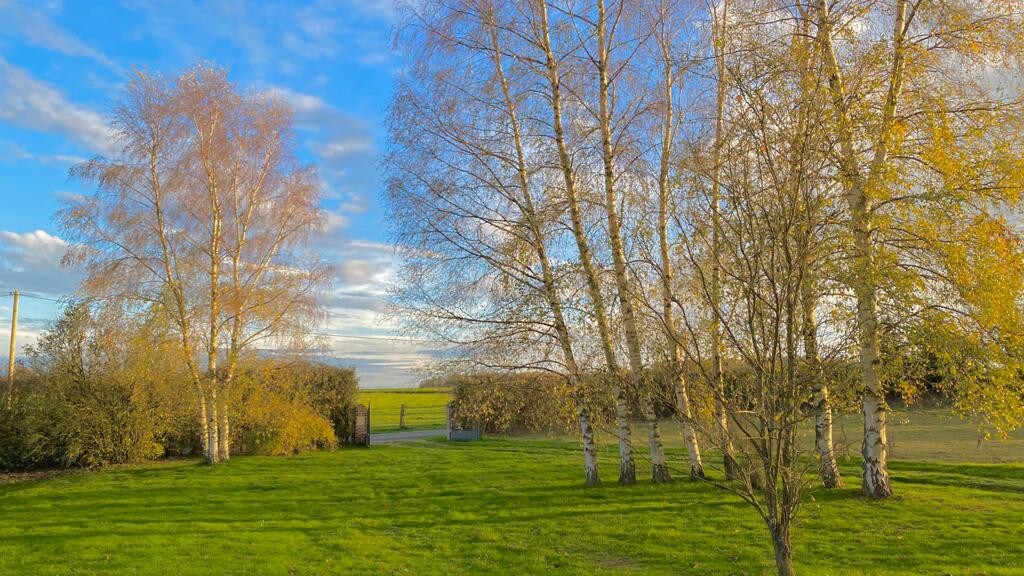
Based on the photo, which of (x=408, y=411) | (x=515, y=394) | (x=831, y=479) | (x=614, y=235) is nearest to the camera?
(x=614, y=235)

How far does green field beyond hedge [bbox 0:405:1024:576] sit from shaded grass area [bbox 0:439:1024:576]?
3 cm

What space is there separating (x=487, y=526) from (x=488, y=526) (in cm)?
2

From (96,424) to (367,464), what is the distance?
23.4 feet

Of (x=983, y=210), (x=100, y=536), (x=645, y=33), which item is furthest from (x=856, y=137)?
(x=100, y=536)

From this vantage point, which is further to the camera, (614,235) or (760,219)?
(614,235)

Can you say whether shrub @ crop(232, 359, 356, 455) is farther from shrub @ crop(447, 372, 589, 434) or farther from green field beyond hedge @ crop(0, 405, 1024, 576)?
shrub @ crop(447, 372, 589, 434)

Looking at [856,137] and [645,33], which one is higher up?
[645,33]

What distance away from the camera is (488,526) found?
922 cm

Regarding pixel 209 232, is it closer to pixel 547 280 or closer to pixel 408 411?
pixel 547 280

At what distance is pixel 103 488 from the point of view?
1299 cm

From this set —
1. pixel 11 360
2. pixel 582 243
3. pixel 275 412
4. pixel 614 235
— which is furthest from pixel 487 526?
pixel 11 360

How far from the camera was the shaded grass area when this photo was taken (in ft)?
23.6

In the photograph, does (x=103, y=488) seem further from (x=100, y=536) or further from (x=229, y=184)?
(x=229, y=184)

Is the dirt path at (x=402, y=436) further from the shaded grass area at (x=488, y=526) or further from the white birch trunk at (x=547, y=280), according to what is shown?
the white birch trunk at (x=547, y=280)
